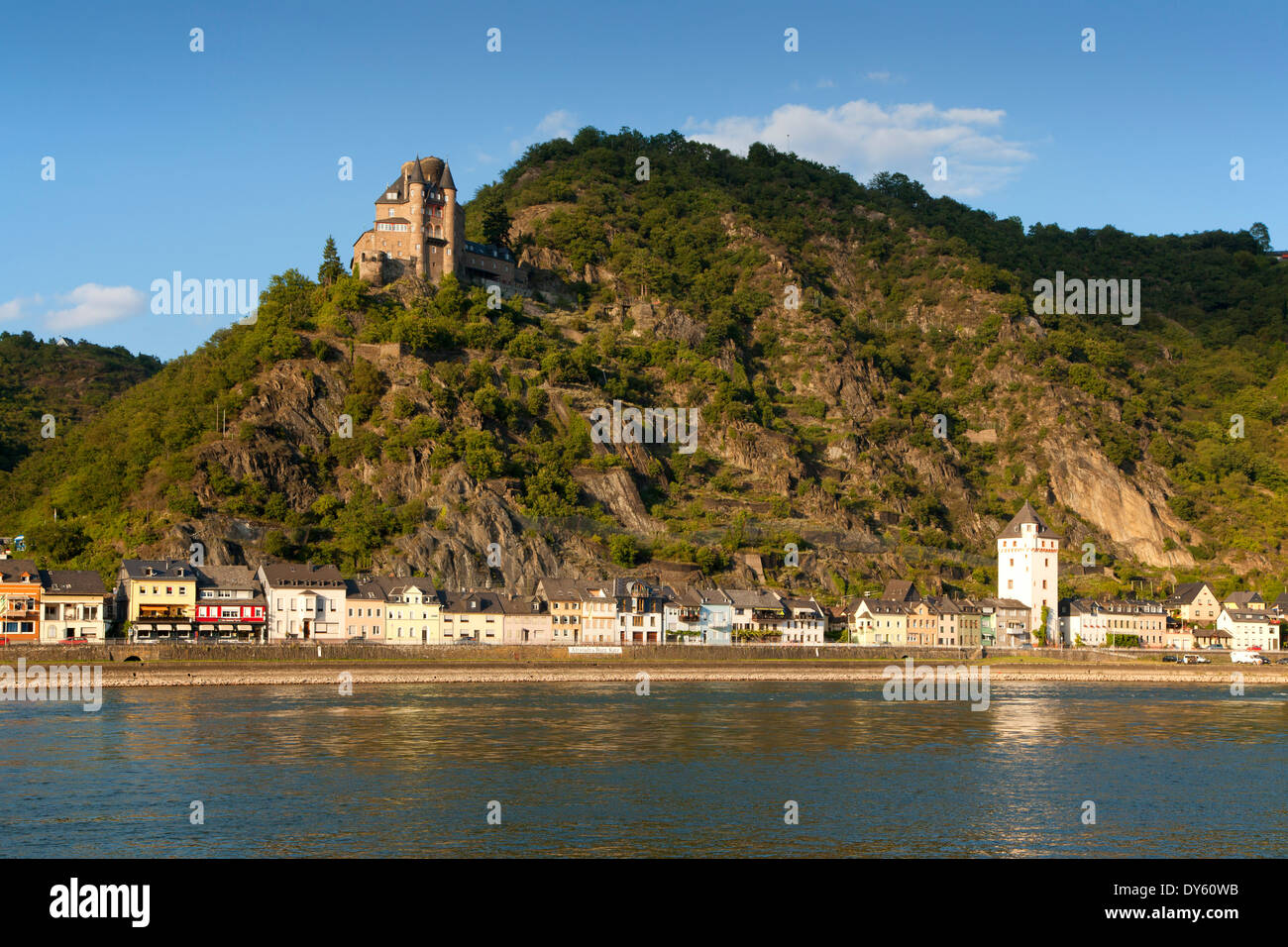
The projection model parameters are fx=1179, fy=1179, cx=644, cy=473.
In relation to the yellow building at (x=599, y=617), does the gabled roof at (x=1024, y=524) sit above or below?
above

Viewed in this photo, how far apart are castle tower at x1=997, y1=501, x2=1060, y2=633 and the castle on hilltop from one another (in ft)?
195

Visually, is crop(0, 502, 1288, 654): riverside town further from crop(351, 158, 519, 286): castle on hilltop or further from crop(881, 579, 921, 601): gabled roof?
crop(351, 158, 519, 286): castle on hilltop

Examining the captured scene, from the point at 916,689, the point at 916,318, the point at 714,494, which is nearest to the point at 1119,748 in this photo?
the point at 916,689

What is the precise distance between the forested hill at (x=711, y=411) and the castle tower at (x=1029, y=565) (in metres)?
4.39

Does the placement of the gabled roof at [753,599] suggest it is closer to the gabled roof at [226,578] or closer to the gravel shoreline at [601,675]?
the gravel shoreline at [601,675]

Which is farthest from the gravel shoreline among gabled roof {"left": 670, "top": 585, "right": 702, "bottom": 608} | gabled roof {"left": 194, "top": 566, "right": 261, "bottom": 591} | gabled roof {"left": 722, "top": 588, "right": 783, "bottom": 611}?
gabled roof {"left": 194, "top": 566, "right": 261, "bottom": 591}

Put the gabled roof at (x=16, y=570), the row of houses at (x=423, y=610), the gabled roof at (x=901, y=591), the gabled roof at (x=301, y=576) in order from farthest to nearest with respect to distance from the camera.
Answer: the gabled roof at (x=901, y=591), the gabled roof at (x=301, y=576), the row of houses at (x=423, y=610), the gabled roof at (x=16, y=570)

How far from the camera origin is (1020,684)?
74.0m

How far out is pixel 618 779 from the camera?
32812mm

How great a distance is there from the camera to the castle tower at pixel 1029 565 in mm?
102750

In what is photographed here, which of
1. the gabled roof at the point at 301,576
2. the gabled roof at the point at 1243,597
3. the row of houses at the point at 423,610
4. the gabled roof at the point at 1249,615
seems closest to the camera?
the row of houses at the point at 423,610

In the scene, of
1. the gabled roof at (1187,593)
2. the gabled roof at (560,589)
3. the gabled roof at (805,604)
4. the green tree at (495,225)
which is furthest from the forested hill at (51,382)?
the gabled roof at (1187,593)
